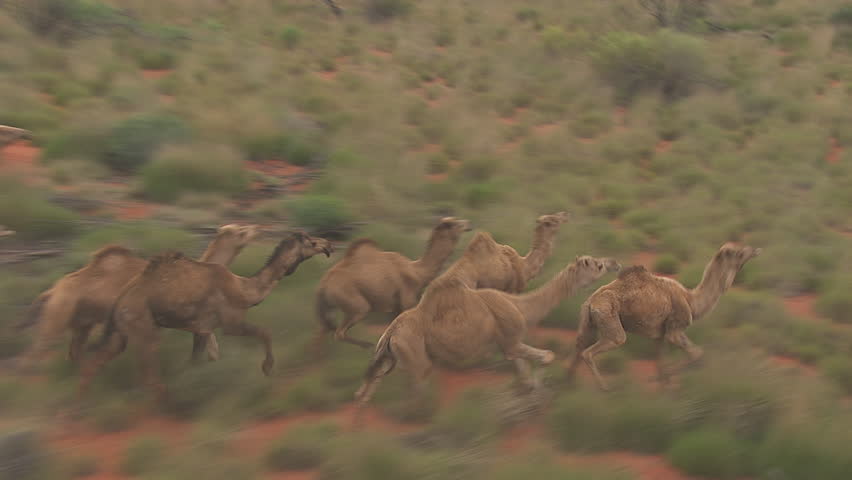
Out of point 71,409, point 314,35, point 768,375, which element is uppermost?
point 314,35

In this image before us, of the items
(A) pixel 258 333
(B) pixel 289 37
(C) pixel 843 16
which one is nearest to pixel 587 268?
(A) pixel 258 333

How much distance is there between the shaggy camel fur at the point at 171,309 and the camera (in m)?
6.95

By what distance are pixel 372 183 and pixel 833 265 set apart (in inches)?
288

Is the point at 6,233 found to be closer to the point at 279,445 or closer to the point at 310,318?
the point at 310,318

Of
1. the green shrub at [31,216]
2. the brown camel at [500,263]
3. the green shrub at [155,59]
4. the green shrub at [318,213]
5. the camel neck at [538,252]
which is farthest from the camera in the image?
the green shrub at [155,59]

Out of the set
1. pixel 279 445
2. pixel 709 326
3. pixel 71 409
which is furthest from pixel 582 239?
pixel 71 409

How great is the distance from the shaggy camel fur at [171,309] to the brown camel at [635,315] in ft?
10.4

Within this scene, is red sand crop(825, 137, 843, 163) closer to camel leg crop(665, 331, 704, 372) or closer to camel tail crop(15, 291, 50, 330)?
camel leg crop(665, 331, 704, 372)

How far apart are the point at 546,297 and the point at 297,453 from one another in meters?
3.06

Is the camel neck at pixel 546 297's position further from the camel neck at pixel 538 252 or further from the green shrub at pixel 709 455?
the green shrub at pixel 709 455

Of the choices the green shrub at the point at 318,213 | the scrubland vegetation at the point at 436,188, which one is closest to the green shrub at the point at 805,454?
the scrubland vegetation at the point at 436,188

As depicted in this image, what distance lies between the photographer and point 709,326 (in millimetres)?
8953

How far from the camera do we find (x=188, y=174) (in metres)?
12.7

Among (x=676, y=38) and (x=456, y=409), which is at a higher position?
(x=676, y=38)
